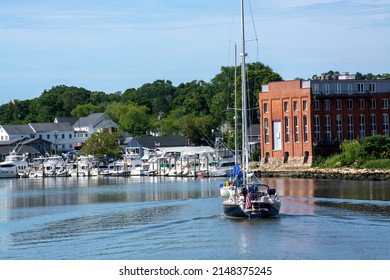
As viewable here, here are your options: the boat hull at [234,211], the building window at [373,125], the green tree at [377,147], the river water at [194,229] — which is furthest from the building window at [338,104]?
the boat hull at [234,211]

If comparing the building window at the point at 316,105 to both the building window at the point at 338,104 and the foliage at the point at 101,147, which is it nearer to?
the building window at the point at 338,104

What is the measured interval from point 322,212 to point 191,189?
3339 centimetres

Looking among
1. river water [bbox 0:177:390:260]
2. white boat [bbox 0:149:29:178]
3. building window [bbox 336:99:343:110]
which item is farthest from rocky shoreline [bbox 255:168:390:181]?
white boat [bbox 0:149:29:178]

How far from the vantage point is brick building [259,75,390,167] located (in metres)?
112

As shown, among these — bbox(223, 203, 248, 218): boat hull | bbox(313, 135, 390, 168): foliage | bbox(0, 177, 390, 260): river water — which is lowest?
bbox(0, 177, 390, 260): river water

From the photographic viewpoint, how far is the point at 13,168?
152m

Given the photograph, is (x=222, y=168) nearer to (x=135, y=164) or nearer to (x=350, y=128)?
(x=350, y=128)

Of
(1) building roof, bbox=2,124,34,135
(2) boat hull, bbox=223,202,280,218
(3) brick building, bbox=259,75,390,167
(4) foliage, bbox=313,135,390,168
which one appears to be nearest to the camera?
(2) boat hull, bbox=223,202,280,218

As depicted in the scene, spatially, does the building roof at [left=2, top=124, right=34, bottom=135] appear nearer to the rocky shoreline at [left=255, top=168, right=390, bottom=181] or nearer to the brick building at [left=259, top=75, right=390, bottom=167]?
the brick building at [left=259, top=75, right=390, bottom=167]

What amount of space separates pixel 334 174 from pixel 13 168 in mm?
67746

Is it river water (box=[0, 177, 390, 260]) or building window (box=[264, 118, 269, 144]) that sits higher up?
building window (box=[264, 118, 269, 144])

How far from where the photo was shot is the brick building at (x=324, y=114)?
112m

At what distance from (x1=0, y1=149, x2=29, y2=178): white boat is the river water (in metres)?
74.8

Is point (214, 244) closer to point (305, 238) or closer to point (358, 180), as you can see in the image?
point (305, 238)
